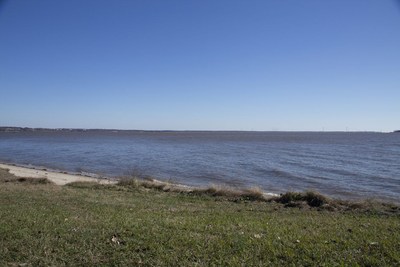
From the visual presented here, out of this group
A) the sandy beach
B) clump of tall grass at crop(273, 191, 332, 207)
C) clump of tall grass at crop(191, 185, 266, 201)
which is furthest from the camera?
the sandy beach

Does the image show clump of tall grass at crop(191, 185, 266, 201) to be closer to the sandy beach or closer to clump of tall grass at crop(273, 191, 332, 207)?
clump of tall grass at crop(273, 191, 332, 207)

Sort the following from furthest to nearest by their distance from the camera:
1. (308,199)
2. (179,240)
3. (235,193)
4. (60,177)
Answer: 1. (60,177)
2. (235,193)
3. (308,199)
4. (179,240)

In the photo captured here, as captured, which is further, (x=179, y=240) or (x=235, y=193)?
(x=235, y=193)

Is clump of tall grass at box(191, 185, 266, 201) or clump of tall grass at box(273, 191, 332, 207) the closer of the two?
clump of tall grass at box(273, 191, 332, 207)

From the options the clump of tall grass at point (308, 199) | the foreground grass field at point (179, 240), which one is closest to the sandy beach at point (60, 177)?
the clump of tall grass at point (308, 199)

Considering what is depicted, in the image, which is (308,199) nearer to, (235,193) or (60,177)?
(235,193)

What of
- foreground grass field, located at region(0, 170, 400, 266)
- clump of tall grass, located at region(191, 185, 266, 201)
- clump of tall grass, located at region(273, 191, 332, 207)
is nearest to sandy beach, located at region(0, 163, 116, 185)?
clump of tall grass, located at region(191, 185, 266, 201)

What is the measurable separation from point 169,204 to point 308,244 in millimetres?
7678

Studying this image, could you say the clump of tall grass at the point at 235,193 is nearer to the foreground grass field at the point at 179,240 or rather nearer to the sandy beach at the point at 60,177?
the foreground grass field at the point at 179,240

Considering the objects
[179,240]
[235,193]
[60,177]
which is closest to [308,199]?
[235,193]

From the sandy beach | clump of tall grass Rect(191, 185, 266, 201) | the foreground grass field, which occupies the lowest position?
the sandy beach

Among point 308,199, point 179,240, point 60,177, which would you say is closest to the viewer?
point 179,240

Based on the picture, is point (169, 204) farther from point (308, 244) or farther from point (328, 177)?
point (328, 177)

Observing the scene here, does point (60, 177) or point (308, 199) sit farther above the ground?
point (308, 199)
